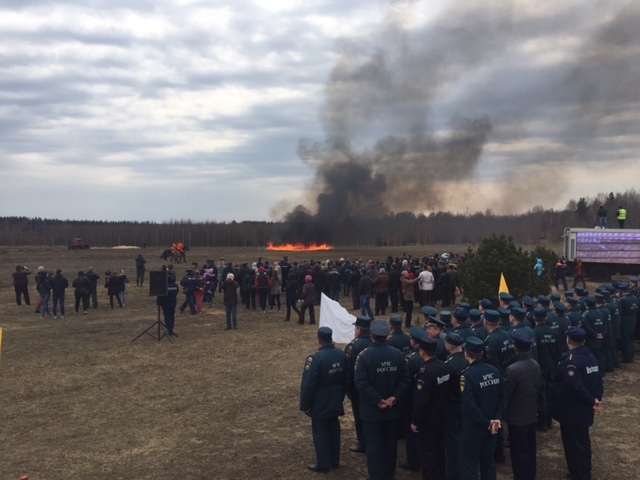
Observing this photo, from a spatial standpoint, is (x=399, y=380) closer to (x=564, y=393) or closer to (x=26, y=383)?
(x=564, y=393)

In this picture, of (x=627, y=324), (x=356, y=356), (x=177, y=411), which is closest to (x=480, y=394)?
(x=356, y=356)

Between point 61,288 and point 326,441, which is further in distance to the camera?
point 61,288

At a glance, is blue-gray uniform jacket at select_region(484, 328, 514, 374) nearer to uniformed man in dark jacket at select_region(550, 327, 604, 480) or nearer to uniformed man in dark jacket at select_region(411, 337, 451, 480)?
uniformed man in dark jacket at select_region(550, 327, 604, 480)

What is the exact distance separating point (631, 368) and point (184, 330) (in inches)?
525

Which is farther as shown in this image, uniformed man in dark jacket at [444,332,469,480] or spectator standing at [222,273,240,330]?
spectator standing at [222,273,240,330]

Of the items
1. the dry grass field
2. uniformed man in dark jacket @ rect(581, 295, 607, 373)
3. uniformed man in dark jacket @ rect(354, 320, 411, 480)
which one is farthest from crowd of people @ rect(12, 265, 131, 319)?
uniformed man in dark jacket @ rect(581, 295, 607, 373)

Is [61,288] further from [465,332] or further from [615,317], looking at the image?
[615,317]

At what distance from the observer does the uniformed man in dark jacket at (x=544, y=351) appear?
9.15m

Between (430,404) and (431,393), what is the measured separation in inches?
6.3

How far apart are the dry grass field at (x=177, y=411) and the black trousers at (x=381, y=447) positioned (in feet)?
1.76

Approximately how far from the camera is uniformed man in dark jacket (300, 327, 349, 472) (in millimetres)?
7555

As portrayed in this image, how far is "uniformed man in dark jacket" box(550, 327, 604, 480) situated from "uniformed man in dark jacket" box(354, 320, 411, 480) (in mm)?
2030

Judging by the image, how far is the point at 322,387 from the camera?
7.61 metres

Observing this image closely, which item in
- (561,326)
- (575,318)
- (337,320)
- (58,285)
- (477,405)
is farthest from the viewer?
(58,285)
